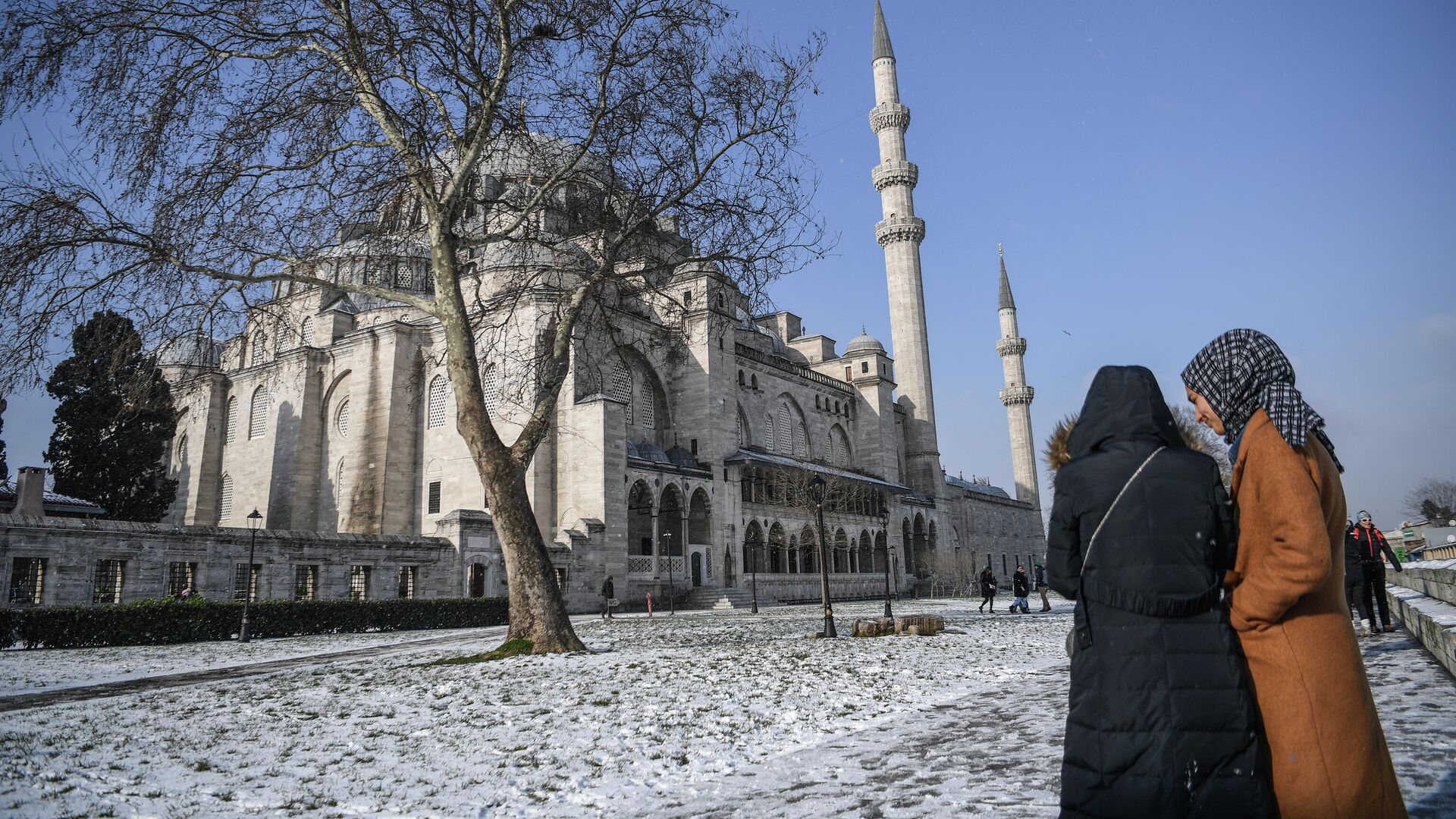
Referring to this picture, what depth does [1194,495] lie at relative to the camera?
7.85 ft

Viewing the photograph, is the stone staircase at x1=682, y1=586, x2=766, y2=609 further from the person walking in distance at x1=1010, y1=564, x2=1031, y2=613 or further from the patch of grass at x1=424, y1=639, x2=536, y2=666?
the patch of grass at x1=424, y1=639, x2=536, y2=666

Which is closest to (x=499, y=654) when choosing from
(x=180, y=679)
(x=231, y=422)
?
(x=180, y=679)

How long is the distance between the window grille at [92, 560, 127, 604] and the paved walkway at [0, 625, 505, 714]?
10.0m

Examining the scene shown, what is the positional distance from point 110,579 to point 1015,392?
185 feet

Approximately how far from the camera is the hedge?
1634 cm

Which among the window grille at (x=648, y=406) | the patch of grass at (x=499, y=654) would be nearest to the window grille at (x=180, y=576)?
the patch of grass at (x=499, y=654)

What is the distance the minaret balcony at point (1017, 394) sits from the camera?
6328cm

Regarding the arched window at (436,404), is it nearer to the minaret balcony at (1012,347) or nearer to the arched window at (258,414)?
the arched window at (258,414)

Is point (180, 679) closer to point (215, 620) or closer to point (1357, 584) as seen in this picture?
point (215, 620)

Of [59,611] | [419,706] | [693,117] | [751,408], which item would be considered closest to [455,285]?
[693,117]

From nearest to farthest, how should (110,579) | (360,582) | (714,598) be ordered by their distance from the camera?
(110,579), (360,582), (714,598)

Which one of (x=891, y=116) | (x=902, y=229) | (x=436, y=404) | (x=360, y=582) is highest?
(x=891, y=116)

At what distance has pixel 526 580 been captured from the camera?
12.0m

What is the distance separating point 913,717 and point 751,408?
3821 centimetres
